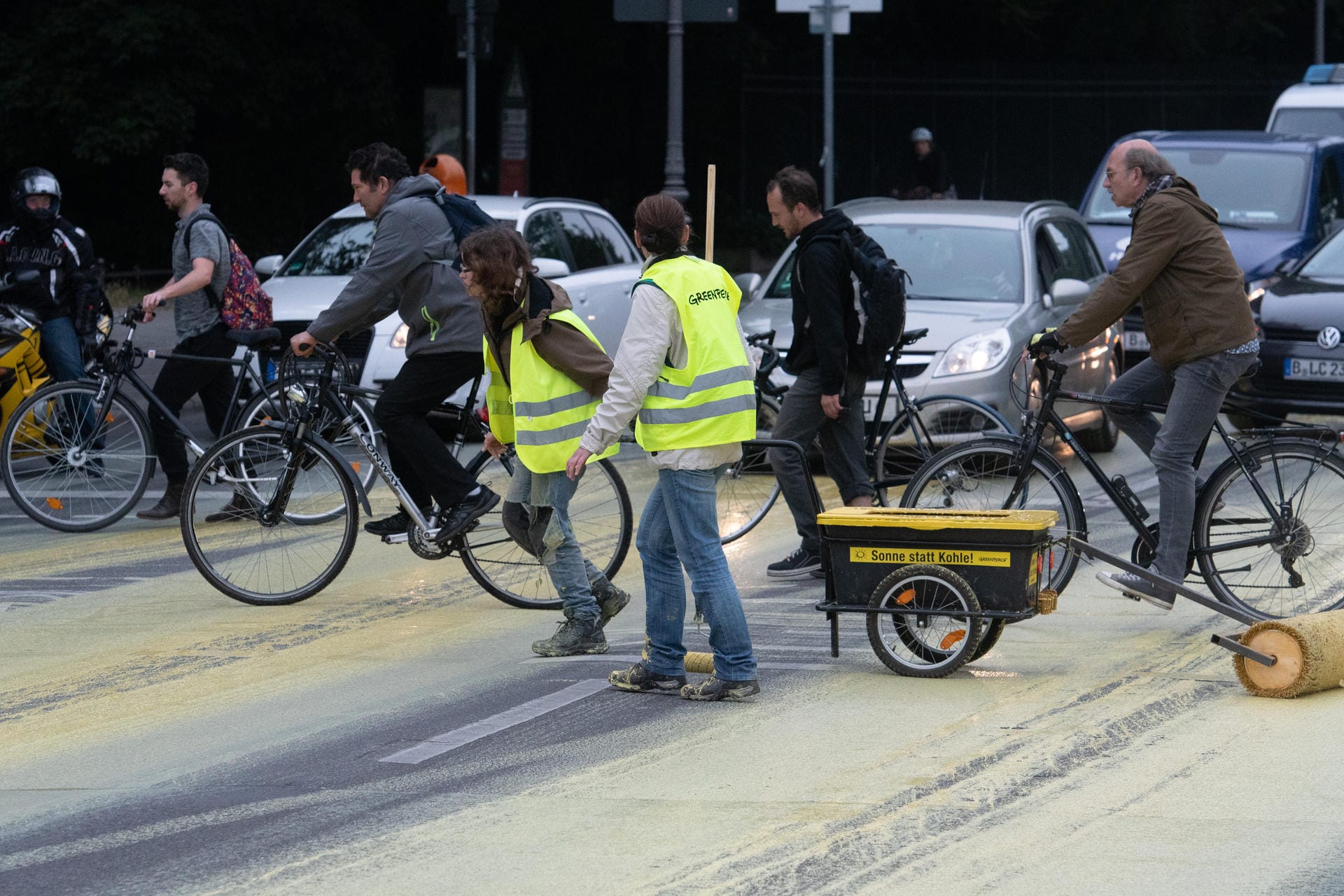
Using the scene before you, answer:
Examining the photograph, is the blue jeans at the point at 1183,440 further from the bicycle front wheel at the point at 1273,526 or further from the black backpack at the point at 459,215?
the black backpack at the point at 459,215

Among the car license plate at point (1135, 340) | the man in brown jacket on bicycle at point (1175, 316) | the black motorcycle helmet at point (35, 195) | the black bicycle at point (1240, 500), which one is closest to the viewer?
the man in brown jacket on bicycle at point (1175, 316)

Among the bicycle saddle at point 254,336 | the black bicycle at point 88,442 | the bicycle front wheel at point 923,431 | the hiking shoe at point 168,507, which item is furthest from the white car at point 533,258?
the bicycle front wheel at point 923,431

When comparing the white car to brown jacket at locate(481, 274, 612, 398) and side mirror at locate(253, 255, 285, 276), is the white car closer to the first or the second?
side mirror at locate(253, 255, 285, 276)

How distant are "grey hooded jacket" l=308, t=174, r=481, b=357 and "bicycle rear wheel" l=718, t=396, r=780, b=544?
1.96m

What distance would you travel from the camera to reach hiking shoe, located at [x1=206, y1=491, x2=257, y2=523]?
27.3 ft

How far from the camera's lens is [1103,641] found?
7.53 m

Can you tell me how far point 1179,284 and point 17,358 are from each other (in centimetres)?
690

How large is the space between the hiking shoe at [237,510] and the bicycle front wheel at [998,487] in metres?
2.80

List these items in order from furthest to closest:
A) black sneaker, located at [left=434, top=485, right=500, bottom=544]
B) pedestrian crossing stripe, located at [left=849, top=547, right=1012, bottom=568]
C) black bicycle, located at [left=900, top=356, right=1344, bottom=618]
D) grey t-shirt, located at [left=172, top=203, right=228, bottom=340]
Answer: grey t-shirt, located at [left=172, top=203, right=228, bottom=340] → black sneaker, located at [left=434, top=485, right=500, bottom=544] → black bicycle, located at [left=900, top=356, right=1344, bottom=618] → pedestrian crossing stripe, located at [left=849, top=547, right=1012, bottom=568]

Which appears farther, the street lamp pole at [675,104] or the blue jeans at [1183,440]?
the street lamp pole at [675,104]

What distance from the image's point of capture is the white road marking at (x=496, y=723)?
235 inches

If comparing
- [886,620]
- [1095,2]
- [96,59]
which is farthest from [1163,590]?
[1095,2]

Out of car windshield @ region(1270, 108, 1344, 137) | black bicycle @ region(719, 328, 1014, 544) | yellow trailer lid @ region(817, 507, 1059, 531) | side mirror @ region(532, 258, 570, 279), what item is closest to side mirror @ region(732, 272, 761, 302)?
side mirror @ region(532, 258, 570, 279)

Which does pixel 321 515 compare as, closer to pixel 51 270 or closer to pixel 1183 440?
pixel 1183 440
